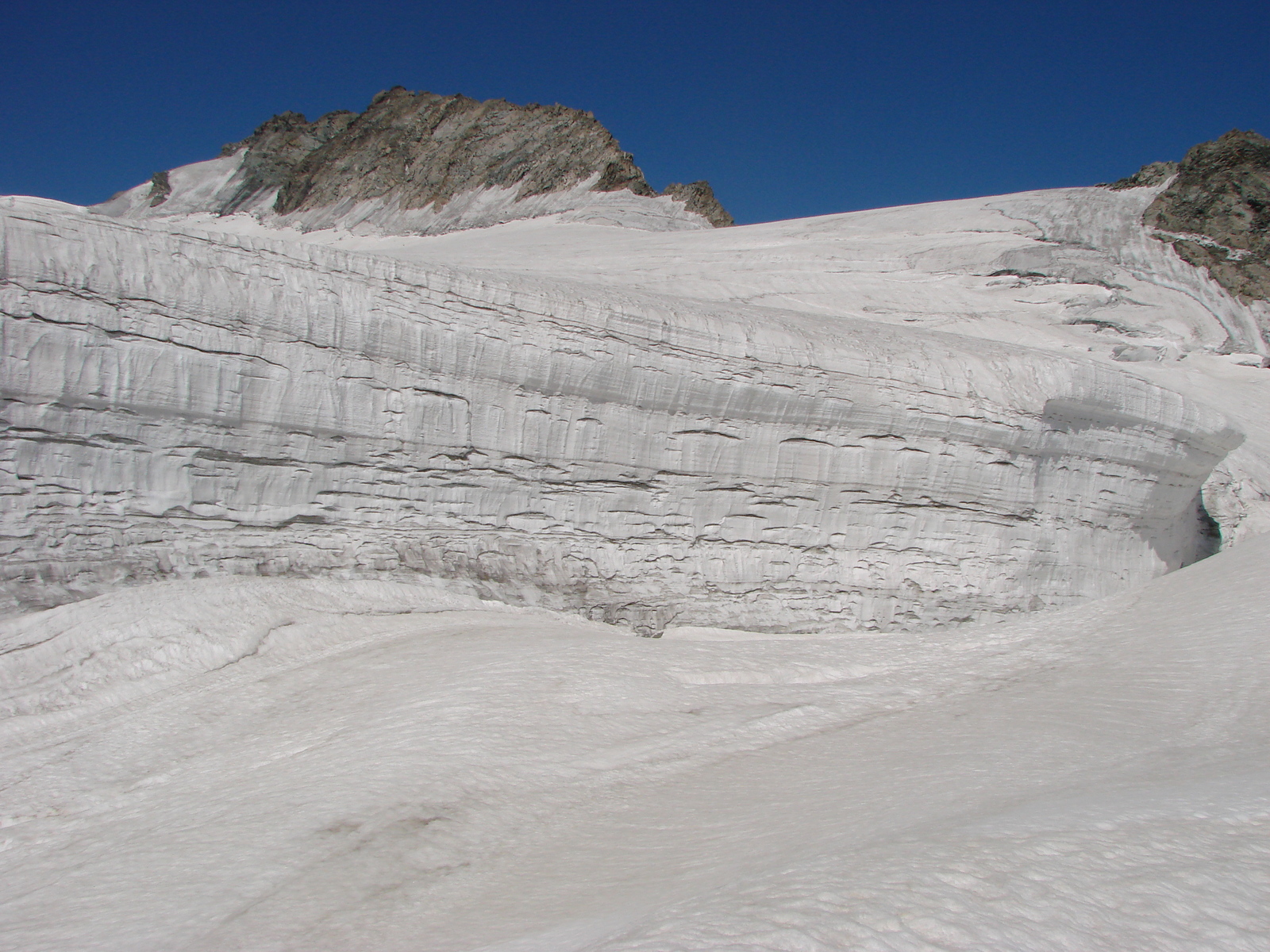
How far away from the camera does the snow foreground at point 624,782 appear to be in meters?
1.64

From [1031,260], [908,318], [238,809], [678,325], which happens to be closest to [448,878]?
[238,809]

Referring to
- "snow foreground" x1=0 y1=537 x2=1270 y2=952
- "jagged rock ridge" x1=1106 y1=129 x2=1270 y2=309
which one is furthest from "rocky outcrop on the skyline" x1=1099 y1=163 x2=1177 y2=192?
"snow foreground" x1=0 y1=537 x2=1270 y2=952

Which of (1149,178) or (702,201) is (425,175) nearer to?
(702,201)

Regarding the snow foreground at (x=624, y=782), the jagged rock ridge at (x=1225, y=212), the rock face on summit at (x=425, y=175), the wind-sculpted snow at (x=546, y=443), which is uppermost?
the rock face on summit at (x=425, y=175)

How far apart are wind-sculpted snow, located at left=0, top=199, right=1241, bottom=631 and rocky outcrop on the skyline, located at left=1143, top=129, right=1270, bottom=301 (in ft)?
21.6

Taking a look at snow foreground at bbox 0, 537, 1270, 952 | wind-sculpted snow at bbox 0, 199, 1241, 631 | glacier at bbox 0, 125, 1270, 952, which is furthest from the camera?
wind-sculpted snow at bbox 0, 199, 1241, 631

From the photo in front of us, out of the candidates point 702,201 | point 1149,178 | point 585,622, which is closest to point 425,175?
point 702,201

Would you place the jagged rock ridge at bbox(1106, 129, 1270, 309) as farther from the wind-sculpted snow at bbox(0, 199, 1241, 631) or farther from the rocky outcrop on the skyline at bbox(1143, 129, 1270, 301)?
the wind-sculpted snow at bbox(0, 199, 1241, 631)

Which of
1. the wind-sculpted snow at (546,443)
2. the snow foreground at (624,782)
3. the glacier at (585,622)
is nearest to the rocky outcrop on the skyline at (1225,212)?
the glacier at (585,622)

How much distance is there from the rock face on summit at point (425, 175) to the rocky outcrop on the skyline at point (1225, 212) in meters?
10.2

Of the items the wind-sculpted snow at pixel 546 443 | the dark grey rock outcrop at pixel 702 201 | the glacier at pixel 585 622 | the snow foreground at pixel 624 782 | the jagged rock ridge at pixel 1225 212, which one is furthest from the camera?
the dark grey rock outcrop at pixel 702 201

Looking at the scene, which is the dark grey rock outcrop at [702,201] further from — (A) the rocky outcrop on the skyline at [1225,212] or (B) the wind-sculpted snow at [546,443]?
Answer: (B) the wind-sculpted snow at [546,443]

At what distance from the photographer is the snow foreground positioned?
5.39 feet

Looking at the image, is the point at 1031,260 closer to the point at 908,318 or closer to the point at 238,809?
the point at 908,318
